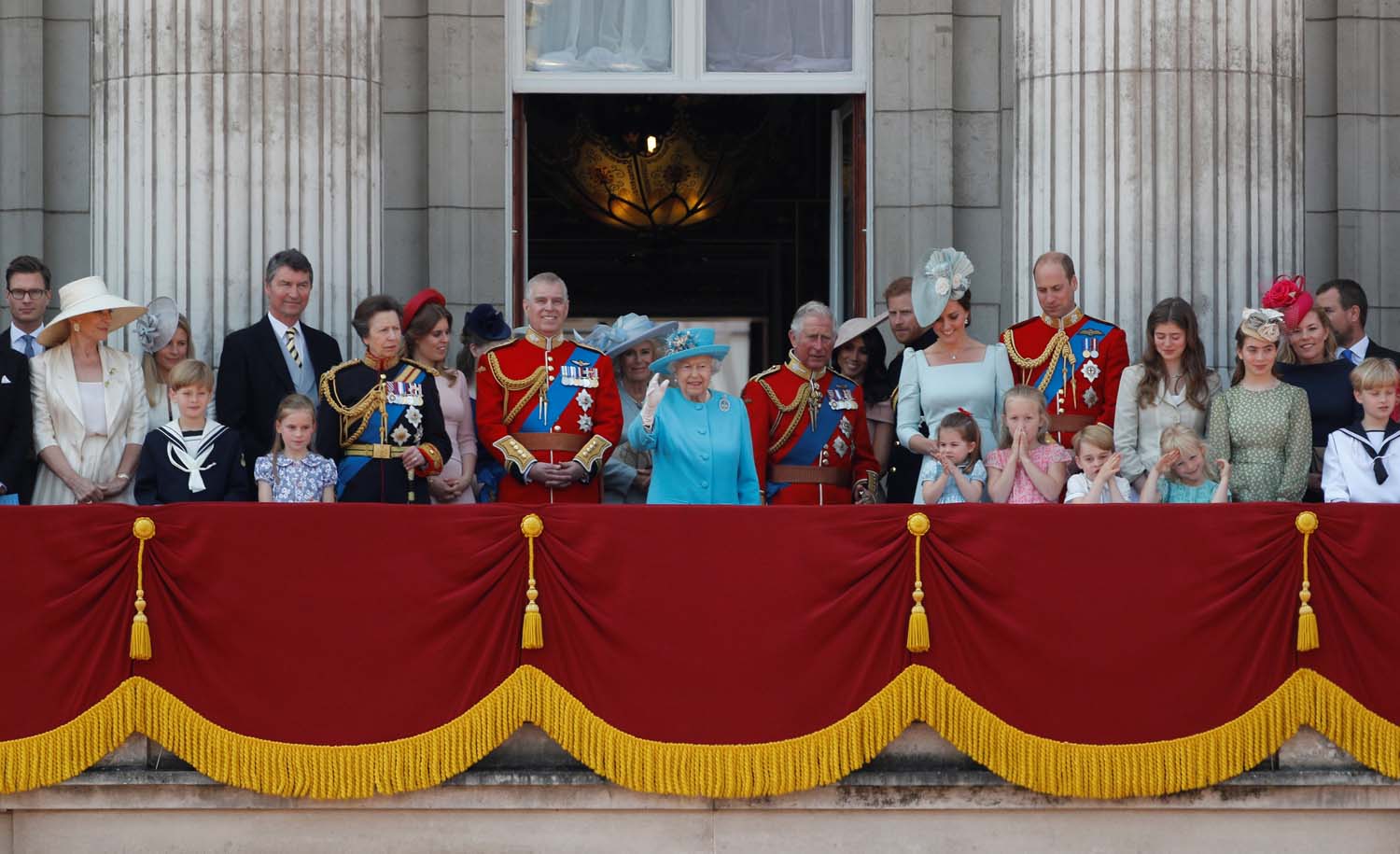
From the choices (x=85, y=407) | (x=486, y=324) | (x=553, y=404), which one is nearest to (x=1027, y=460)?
(x=553, y=404)

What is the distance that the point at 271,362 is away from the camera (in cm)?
998

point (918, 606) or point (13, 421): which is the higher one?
point (13, 421)

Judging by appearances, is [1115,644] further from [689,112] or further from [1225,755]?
[689,112]

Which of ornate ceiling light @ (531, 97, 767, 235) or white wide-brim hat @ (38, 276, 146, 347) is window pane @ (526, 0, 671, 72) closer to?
white wide-brim hat @ (38, 276, 146, 347)

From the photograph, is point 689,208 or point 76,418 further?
point 689,208

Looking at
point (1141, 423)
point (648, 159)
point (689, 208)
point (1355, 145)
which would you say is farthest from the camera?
point (689, 208)

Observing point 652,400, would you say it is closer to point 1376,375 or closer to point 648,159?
point 1376,375

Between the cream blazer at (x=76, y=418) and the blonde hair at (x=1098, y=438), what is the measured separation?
13.8 feet

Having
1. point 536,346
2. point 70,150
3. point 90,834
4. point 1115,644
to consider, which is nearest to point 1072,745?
point 1115,644

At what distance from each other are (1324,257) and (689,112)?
6084 millimetres

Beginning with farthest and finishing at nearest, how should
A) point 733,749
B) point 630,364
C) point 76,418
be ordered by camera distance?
1. point 630,364
2. point 76,418
3. point 733,749

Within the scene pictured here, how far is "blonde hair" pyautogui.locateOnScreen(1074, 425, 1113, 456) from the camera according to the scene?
9391 millimetres

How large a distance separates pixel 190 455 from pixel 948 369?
11.4 ft

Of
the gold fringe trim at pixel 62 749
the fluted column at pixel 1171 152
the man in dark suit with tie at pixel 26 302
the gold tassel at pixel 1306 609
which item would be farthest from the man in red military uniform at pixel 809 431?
the man in dark suit with tie at pixel 26 302
